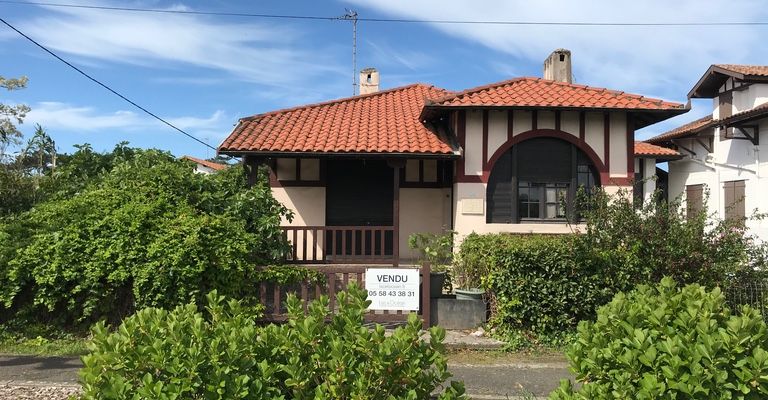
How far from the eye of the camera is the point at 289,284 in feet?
25.1

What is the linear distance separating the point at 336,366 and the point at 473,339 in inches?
190

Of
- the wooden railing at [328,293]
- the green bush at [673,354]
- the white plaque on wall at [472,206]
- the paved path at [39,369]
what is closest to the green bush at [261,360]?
the green bush at [673,354]

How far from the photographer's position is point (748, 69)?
16.4m

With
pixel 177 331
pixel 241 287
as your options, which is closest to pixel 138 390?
pixel 177 331

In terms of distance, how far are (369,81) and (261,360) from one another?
14674 millimetres

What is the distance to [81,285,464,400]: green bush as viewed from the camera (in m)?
2.75

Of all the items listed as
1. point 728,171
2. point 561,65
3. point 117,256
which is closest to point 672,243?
point 561,65

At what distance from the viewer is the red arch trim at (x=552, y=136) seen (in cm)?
1030

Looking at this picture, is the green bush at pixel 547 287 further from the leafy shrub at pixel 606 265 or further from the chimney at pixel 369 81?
the chimney at pixel 369 81

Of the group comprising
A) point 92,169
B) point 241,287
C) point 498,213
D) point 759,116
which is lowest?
point 241,287

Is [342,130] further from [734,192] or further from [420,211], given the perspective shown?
[734,192]

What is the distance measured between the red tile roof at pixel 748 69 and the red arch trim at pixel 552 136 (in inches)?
359

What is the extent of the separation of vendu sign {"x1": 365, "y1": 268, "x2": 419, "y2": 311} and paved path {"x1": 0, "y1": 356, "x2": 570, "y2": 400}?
1.31 metres

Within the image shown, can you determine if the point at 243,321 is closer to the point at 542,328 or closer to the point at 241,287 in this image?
the point at 241,287
